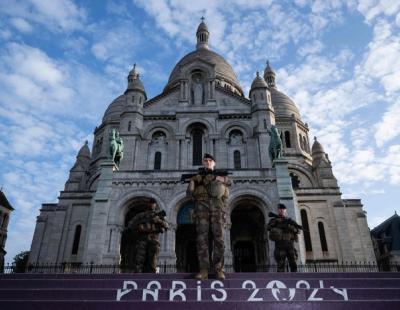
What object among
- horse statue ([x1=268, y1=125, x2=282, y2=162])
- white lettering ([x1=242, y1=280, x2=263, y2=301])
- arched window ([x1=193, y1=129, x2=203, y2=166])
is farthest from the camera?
arched window ([x1=193, y1=129, x2=203, y2=166])

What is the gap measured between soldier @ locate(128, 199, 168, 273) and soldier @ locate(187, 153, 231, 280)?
318 centimetres

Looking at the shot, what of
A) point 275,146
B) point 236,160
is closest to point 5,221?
point 236,160

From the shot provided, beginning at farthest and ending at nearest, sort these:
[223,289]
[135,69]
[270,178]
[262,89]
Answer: [135,69] → [262,89] → [270,178] → [223,289]

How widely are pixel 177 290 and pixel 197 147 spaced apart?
20520 mm

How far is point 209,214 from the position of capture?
820 centimetres

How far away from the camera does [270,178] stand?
22.3 meters

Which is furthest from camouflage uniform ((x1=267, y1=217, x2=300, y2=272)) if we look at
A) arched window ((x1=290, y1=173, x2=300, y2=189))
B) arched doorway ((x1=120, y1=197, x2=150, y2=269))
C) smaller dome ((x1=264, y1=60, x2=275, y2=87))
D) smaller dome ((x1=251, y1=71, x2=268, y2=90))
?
smaller dome ((x1=264, y1=60, x2=275, y2=87))

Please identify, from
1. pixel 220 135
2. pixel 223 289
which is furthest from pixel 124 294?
pixel 220 135

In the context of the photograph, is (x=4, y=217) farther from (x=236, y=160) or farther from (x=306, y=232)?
(x=306, y=232)

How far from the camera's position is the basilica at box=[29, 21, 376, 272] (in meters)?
21.7

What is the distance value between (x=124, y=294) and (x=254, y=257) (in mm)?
18447

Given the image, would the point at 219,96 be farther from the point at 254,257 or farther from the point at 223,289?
the point at 223,289

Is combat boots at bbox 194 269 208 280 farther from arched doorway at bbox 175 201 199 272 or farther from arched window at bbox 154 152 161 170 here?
arched window at bbox 154 152 161 170

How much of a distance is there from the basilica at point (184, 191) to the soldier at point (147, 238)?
9.08 m
